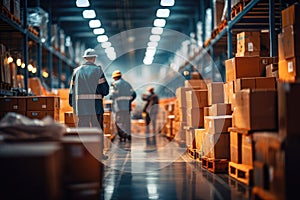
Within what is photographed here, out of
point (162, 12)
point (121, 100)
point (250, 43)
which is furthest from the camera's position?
point (162, 12)

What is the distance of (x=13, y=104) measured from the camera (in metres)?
9.81

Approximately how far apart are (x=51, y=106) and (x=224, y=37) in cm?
715

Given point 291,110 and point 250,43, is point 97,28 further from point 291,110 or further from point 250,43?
point 291,110

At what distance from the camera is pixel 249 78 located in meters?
7.84

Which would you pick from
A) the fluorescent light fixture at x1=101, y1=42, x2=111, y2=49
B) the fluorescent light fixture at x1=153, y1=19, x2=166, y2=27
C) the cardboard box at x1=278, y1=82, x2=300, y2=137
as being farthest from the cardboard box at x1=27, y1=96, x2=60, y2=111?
the fluorescent light fixture at x1=101, y1=42, x2=111, y2=49

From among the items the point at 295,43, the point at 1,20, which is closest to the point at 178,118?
the point at 1,20

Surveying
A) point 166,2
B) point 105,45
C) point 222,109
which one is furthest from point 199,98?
point 105,45

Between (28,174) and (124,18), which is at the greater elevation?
(124,18)

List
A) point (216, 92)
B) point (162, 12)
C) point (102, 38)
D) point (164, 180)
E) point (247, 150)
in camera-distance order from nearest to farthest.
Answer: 1. point (247, 150)
2. point (164, 180)
3. point (216, 92)
4. point (162, 12)
5. point (102, 38)

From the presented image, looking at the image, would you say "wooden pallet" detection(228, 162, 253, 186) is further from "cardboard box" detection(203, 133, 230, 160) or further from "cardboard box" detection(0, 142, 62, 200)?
"cardboard box" detection(0, 142, 62, 200)

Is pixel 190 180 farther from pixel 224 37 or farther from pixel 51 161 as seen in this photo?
pixel 224 37

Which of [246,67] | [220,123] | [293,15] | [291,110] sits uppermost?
[293,15]

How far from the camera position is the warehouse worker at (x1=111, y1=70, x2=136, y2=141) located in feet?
48.3

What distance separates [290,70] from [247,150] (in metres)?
1.24
